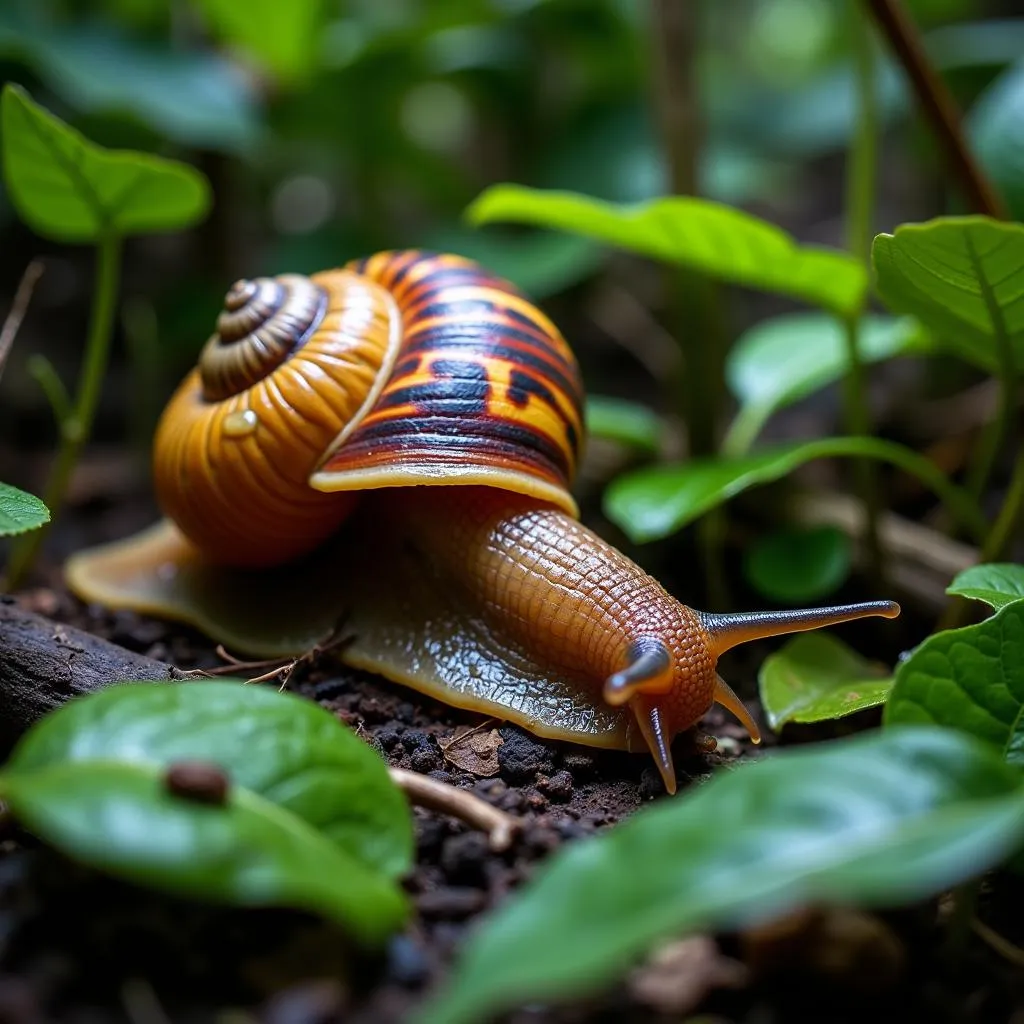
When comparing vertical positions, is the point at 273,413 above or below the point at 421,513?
above

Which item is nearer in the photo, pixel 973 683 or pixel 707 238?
pixel 973 683

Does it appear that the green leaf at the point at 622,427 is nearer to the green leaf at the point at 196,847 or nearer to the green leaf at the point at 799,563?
the green leaf at the point at 799,563

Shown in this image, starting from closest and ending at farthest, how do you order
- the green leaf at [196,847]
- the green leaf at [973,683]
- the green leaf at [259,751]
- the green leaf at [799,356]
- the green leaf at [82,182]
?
the green leaf at [196,847] < the green leaf at [259,751] < the green leaf at [973,683] < the green leaf at [82,182] < the green leaf at [799,356]

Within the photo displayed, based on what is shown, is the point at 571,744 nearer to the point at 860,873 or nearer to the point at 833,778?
the point at 833,778

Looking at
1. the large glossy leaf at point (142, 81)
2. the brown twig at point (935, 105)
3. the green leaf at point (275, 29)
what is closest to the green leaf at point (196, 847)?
the brown twig at point (935, 105)

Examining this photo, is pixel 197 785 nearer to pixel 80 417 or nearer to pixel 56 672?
pixel 56 672

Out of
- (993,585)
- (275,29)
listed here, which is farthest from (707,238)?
(275,29)
